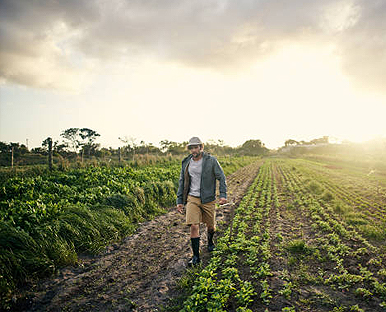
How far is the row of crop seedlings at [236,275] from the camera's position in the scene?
3240 mm

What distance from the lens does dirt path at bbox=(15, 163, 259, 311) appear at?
3.44 meters

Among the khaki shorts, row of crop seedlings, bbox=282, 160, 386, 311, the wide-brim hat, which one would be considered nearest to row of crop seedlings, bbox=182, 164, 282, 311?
the khaki shorts

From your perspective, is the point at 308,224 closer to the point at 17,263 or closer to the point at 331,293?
the point at 331,293

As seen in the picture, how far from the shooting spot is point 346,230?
6.17 meters

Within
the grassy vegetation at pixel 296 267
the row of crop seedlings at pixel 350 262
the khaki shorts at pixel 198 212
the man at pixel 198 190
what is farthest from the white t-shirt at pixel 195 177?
the row of crop seedlings at pixel 350 262

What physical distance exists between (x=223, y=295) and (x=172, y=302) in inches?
30.1

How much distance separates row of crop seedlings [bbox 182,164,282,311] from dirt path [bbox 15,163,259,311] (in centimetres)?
49

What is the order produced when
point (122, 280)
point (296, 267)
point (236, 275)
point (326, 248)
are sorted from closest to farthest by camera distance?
point (236, 275)
point (122, 280)
point (296, 267)
point (326, 248)

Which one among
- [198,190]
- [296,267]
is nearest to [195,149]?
[198,190]

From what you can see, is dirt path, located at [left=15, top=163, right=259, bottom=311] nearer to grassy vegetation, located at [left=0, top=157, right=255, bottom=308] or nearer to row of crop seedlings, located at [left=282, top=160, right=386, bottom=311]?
grassy vegetation, located at [left=0, top=157, right=255, bottom=308]

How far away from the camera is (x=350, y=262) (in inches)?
174

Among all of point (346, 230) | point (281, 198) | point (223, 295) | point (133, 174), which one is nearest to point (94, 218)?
point (223, 295)

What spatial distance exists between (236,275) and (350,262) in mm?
2369

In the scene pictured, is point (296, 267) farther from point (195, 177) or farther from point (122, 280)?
point (122, 280)
